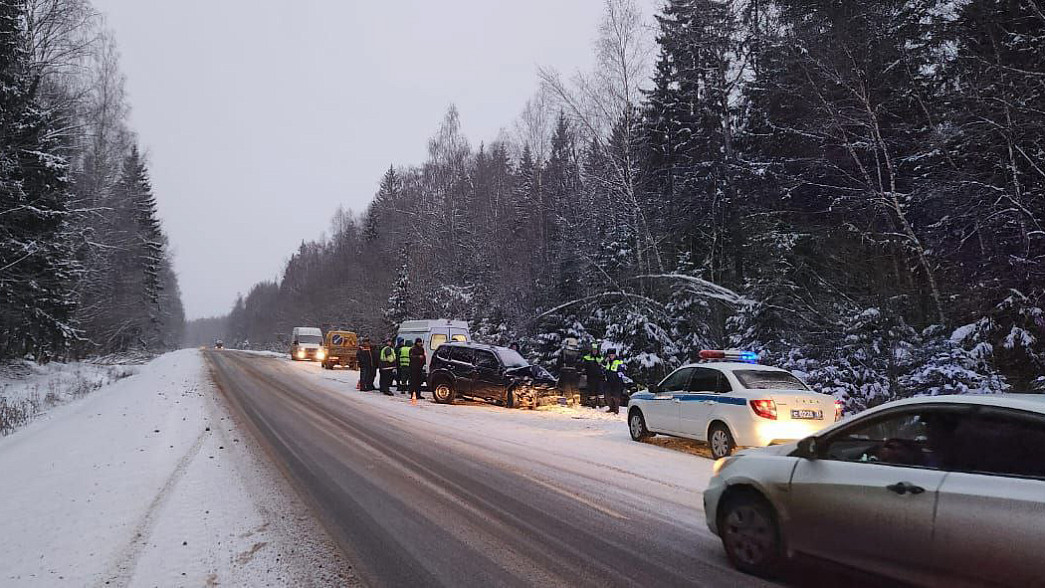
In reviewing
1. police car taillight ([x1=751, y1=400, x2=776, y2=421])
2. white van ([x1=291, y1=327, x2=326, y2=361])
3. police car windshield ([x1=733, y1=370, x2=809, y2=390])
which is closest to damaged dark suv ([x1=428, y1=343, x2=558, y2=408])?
police car windshield ([x1=733, y1=370, x2=809, y2=390])

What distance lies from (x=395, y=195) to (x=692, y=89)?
3605cm

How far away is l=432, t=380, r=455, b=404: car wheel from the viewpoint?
18.1 meters

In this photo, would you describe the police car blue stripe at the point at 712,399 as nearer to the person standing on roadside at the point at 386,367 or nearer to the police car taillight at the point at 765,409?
the police car taillight at the point at 765,409

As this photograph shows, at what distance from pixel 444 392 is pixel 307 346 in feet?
92.9

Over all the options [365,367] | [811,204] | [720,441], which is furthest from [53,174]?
[811,204]

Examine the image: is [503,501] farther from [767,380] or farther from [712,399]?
[767,380]

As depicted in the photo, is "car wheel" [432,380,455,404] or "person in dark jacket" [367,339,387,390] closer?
"car wheel" [432,380,455,404]

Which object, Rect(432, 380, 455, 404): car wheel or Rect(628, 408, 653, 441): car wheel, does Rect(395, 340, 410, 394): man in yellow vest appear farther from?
Rect(628, 408, 653, 441): car wheel

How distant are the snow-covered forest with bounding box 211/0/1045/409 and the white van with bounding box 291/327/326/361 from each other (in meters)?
13.1

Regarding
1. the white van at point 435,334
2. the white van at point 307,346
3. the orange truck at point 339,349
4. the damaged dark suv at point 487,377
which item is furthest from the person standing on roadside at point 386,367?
the white van at point 307,346

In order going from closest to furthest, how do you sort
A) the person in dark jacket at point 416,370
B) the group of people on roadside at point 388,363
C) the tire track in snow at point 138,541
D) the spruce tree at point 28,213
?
the tire track in snow at point 138,541, the spruce tree at point 28,213, the person in dark jacket at point 416,370, the group of people on roadside at point 388,363

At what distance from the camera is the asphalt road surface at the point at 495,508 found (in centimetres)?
448

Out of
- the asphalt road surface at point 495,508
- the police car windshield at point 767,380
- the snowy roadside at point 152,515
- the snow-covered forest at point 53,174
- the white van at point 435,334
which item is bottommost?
the snowy roadside at point 152,515

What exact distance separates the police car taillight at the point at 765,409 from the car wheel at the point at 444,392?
11.1 meters
